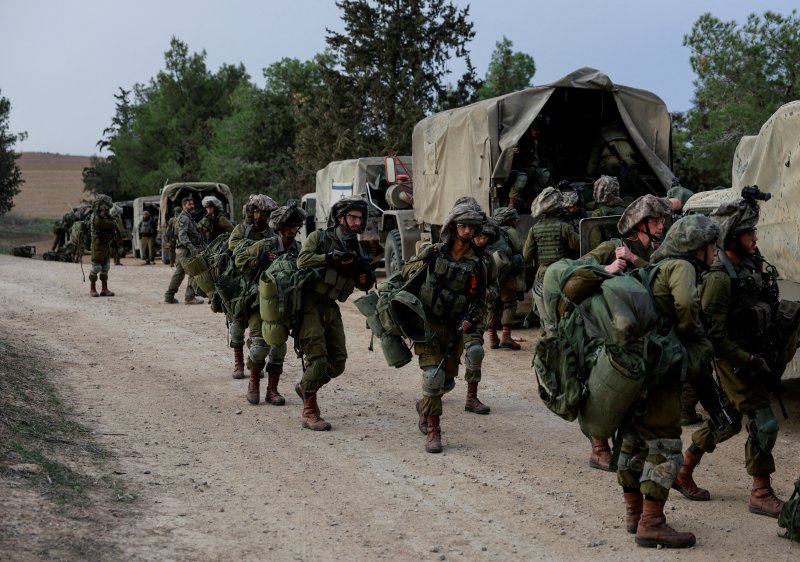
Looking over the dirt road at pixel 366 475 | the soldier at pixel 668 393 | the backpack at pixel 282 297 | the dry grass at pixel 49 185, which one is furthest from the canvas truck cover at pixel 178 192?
the dry grass at pixel 49 185

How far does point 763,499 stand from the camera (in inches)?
224

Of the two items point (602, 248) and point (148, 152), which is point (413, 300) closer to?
point (602, 248)

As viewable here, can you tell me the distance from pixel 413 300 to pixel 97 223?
34.2ft

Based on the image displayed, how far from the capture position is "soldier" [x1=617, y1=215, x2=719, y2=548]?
492 centimetres

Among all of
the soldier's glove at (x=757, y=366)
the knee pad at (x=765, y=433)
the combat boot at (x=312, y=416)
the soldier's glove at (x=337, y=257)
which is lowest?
the combat boot at (x=312, y=416)

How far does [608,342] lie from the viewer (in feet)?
15.8

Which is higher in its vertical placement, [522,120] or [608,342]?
[522,120]

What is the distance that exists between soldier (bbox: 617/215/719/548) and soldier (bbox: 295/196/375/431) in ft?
9.80

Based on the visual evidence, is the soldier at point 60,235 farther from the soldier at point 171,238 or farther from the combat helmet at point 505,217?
the combat helmet at point 505,217

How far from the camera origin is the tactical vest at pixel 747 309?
5.65 metres

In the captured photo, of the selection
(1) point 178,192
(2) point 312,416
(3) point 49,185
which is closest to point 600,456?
(2) point 312,416

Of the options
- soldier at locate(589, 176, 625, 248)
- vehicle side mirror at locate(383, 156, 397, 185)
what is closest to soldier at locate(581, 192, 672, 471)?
soldier at locate(589, 176, 625, 248)

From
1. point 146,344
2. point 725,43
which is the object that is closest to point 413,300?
point 146,344

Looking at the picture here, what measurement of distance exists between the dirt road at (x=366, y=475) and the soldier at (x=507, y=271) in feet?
1.74
